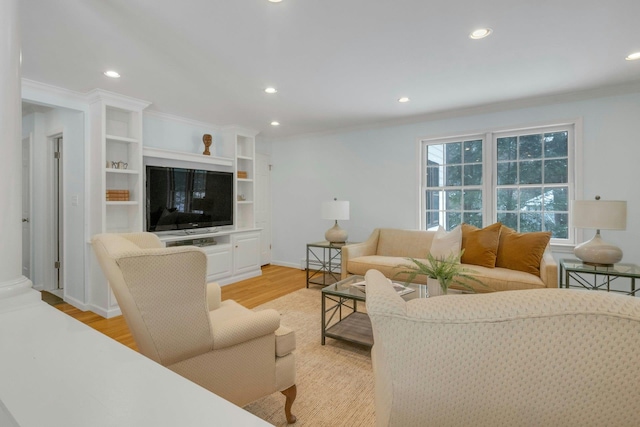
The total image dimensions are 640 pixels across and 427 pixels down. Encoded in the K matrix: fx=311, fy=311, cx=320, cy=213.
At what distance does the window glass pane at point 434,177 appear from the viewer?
4.37 metres

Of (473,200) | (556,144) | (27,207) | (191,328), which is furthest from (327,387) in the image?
(27,207)

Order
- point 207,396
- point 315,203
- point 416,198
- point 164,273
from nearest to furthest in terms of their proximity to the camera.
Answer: point 207,396 → point 164,273 → point 416,198 → point 315,203

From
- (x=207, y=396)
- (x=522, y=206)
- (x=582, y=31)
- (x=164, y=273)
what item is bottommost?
(x=207, y=396)

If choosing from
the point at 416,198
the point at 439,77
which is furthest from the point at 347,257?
the point at 439,77

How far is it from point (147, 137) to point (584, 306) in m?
4.56

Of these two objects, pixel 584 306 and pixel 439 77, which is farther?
pixel 439 77

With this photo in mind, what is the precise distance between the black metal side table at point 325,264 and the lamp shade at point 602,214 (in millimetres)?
2637

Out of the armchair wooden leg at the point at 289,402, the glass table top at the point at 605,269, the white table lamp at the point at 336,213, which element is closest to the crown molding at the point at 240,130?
the white table lamp at the point at 336,213

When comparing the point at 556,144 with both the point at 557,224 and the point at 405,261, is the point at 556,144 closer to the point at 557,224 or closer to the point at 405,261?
the point at 557,224

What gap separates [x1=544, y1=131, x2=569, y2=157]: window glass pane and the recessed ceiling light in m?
2.16

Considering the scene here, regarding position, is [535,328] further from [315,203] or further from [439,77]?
[315,203]

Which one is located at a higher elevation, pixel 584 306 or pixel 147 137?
pixel 147 137

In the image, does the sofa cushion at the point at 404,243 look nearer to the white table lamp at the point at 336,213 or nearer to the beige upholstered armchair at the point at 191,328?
the white table lamp at the point at 336,213

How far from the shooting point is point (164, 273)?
4.31ft
